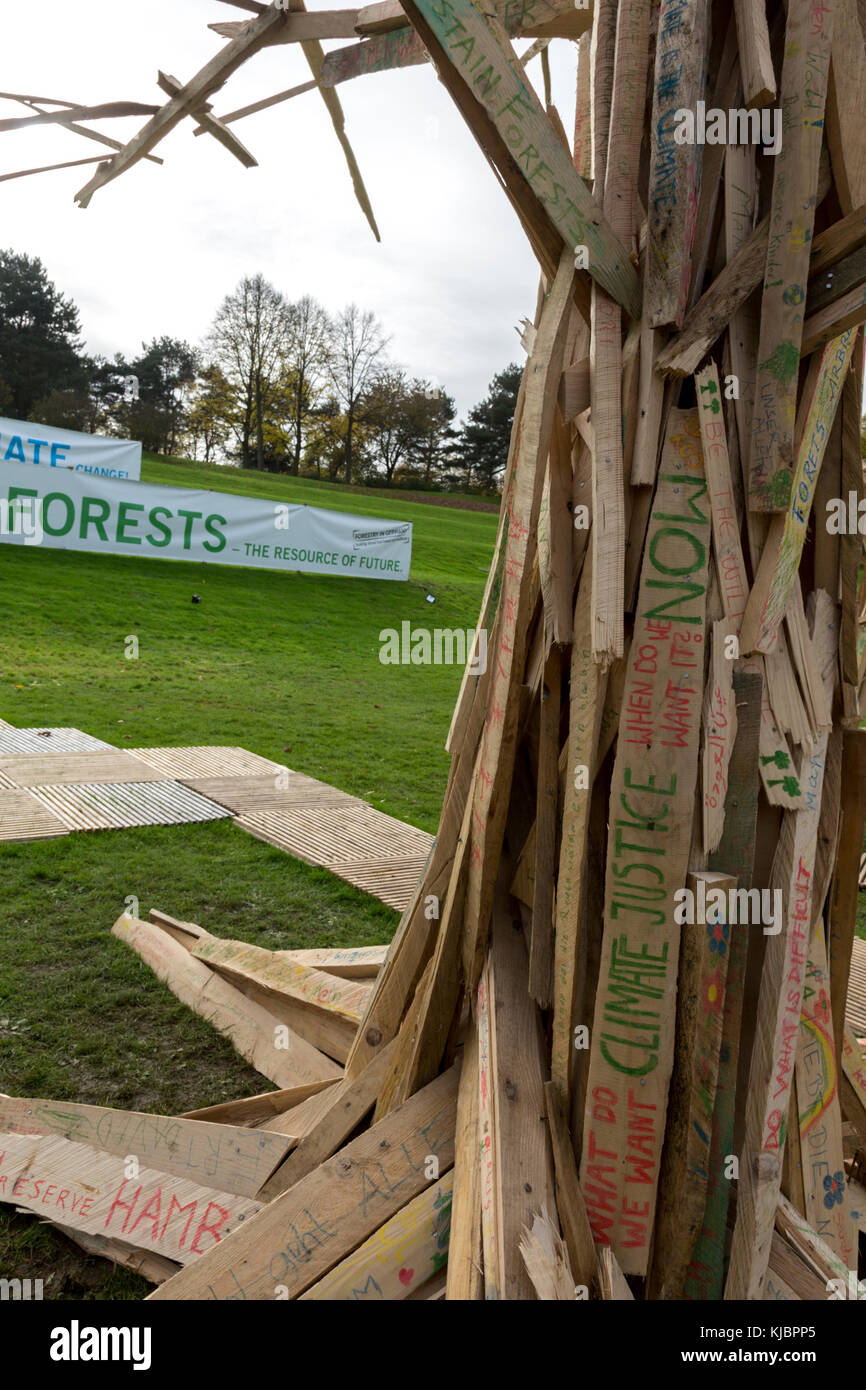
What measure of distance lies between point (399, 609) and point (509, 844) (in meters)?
17.4

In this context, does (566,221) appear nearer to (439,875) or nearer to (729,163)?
(729,163)

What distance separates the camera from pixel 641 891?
2014 mm

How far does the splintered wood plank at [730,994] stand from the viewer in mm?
2047

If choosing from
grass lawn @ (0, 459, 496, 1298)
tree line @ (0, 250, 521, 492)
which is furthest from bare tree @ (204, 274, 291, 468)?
grass lawn @ (0, 459, 496, 1298)

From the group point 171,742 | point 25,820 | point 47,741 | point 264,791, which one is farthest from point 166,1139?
point 171,742

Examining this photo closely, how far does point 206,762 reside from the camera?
8.24m

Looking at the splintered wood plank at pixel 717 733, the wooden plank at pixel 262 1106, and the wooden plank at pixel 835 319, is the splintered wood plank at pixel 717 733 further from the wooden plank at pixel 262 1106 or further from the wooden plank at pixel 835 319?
the wooden plank at pixel 262 1106

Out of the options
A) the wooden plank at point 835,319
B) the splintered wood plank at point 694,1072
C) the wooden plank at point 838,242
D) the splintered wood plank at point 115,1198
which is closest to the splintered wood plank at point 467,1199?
the splintered wood plank at point 694,1072

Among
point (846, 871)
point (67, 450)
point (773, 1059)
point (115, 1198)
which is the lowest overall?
point (115, 1198)

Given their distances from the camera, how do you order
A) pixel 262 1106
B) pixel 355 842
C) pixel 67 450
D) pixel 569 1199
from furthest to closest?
pixel 67 450, pixel 355 842, pixel 262 1106, pixel 569 1199

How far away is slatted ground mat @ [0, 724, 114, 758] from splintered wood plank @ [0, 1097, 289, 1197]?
5200 millimetres

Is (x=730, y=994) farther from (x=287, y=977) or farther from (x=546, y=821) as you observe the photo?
(x=287, y=977)

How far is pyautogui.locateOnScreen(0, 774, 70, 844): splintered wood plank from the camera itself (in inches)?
232

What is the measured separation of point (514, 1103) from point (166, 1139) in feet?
4.03
